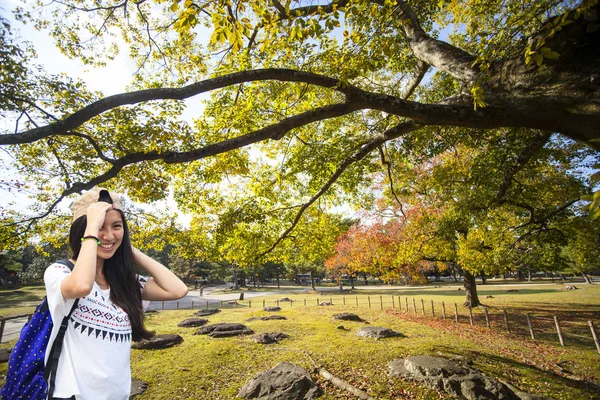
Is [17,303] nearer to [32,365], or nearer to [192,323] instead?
[192,323]

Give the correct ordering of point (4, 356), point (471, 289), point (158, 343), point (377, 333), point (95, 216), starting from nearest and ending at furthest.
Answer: point (95, 216) < point (4, 356) < point (158, 343) < point (377, 333) < point (471, 289)

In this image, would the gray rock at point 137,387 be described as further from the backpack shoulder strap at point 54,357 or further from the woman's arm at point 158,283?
the backpack shoulder strap at point 54,357

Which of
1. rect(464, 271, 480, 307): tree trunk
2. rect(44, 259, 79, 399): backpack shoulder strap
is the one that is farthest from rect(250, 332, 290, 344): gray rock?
rect(464, 271, 480, 307): tree trunk

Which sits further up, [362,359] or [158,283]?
[158,283]

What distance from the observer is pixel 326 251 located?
11398 mm

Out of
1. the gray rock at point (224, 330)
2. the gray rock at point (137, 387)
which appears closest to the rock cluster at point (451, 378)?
the gray rock at point (137, 387)

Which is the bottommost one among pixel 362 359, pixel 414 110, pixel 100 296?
pixel 362 359

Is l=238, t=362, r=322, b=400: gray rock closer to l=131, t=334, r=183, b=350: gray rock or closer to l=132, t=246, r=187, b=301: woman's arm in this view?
l=132, t=246, r=187, b=301: woman's arm

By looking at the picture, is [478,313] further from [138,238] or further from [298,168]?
[138,238]

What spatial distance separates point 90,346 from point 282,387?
562cm

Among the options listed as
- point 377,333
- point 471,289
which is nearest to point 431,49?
point 377,333

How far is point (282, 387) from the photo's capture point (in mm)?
6238

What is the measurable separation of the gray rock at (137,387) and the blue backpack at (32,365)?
647cm

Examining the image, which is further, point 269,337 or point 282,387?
point 269,337
